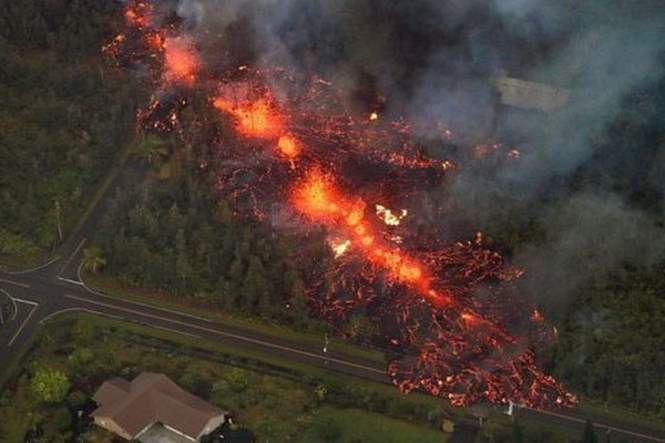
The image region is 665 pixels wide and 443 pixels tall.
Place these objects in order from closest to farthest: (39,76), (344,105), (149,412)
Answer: (149,412) → (344,105) → (39,76)

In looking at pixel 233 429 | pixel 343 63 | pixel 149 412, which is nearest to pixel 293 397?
pixel 233 429

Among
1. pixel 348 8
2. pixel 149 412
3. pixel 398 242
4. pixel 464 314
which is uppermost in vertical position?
pixel 348 8

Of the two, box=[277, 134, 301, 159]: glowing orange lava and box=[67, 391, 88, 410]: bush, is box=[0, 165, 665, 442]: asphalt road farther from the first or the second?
box=[277, 134, 301, 159]: glowing orange lava

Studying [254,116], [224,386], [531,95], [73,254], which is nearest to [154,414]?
[224,386]

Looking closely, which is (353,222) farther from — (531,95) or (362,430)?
(531,95)

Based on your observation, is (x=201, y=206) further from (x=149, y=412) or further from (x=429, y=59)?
(x=429, y=59)
